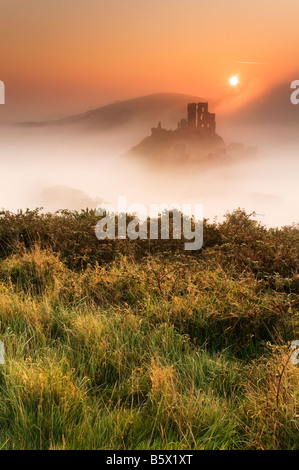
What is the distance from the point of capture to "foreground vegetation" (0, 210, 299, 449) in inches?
118

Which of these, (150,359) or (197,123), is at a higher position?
(197,123)

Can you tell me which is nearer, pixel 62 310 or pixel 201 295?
pixel 62 310

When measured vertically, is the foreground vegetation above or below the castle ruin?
below

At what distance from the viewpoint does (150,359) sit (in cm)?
402

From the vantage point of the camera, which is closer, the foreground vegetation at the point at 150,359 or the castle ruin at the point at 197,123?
the foreground vegetation at the point at 150,359

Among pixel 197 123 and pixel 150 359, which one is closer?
pixel 150 359

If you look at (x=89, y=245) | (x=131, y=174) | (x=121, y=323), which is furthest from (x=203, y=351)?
(x=131, y=174)

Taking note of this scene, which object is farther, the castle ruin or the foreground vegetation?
the castle ruin

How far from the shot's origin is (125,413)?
3168 millimetres

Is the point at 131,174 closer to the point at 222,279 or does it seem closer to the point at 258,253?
the point at 258,253

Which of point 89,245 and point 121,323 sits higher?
point 89,245

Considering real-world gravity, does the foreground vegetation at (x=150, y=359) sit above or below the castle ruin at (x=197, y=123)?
below

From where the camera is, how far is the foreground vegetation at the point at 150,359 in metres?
3.01
